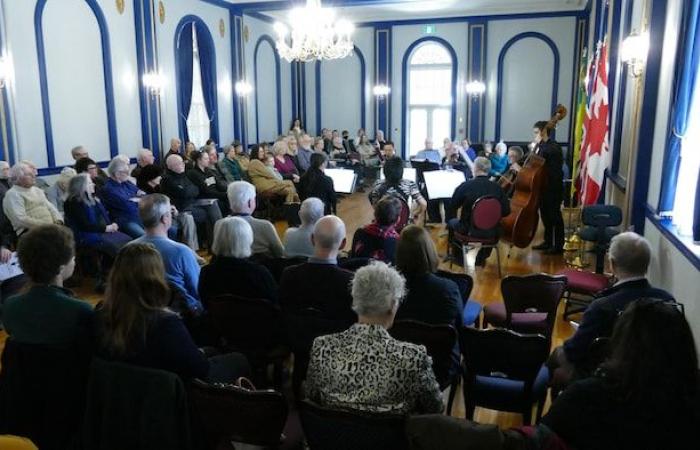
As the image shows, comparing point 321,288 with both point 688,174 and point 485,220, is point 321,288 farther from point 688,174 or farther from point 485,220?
point 485,220

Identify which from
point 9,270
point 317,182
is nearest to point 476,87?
point 317,182

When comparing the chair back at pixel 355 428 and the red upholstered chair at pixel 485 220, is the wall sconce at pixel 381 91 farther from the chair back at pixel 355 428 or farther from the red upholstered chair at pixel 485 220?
the chair back at pixel 355 428

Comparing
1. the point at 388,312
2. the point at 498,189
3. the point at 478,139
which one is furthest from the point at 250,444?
the point at 478,139

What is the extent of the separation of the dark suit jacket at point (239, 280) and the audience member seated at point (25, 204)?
287cm

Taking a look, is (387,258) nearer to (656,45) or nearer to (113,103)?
(656,45)

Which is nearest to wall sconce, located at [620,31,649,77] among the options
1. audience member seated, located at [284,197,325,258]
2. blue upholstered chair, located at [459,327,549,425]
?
audience member seated, located at [284,197,325,258]

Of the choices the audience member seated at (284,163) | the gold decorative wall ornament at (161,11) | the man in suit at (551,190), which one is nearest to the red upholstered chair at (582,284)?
the man in suit at (551,190)

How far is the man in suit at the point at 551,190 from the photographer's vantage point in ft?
20.8

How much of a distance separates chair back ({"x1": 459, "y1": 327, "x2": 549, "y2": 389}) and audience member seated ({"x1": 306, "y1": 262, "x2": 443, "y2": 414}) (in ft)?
2.02

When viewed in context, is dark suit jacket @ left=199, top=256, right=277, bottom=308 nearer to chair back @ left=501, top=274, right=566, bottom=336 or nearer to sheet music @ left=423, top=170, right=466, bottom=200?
chair back @ left=501, top=274, right=566, bottom=336

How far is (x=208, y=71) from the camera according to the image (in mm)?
10695

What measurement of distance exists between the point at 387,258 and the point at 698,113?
2278 mm

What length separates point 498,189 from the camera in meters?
5.82

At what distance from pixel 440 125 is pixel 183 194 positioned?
929 cm
